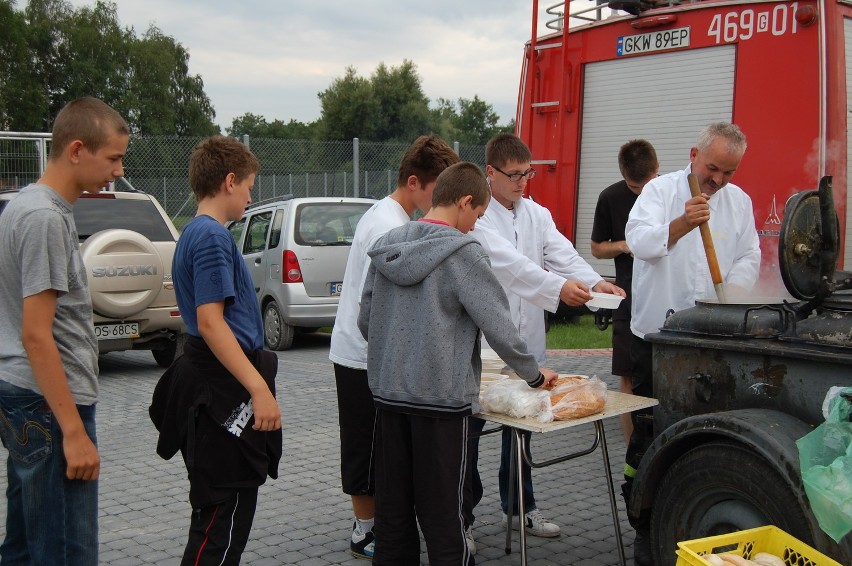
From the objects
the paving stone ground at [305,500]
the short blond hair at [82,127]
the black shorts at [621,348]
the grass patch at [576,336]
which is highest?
the short blond hair at [82,127]

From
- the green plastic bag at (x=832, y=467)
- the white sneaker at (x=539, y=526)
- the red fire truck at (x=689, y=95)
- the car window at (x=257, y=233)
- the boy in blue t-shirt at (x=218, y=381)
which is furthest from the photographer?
the car window at (x=257, y=233)

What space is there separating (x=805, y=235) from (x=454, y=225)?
52.1 inches

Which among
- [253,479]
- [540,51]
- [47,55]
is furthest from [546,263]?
[47,55]

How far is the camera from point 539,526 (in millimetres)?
4656

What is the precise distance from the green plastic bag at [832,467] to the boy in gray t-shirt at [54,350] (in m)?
2.29

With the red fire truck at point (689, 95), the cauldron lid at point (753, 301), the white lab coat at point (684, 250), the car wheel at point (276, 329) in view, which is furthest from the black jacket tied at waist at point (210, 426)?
the car wheel at point (276, 329)

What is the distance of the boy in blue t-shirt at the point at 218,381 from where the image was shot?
3066 millimetres

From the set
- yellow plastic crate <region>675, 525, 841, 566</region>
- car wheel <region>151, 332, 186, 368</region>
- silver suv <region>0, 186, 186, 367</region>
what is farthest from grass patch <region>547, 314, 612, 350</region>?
yellow plastic crate <region>675, 525, 841, 566</region>

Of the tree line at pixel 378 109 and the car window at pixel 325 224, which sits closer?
the car window at pixel 325 224

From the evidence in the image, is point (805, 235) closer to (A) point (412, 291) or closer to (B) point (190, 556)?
(A) point (412, 291)

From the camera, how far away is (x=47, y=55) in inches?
2125

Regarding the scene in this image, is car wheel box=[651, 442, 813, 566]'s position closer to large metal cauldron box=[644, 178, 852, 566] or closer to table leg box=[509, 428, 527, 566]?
large metal cauldron box=[644, 178, 852, 566]

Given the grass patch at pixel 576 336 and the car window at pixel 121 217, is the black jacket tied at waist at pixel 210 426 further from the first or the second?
the grass patch at pixel 576 336

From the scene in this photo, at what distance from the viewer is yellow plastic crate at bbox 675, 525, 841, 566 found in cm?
271
